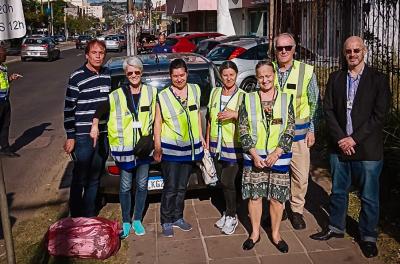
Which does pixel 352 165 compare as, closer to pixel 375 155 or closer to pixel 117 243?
pixel 375 155

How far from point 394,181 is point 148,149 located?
281 centimetres

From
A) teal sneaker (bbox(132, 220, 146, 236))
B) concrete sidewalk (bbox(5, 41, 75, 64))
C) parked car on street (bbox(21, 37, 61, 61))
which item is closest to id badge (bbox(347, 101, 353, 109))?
teal sneaker (bbox(132, 220, 146, 236))

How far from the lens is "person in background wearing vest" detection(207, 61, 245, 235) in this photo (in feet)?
14.1

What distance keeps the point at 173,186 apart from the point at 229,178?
54 centimetres

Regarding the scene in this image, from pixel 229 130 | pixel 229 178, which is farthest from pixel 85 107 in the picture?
pixel 229 178

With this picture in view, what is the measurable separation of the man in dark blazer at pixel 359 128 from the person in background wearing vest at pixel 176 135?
1.20 m

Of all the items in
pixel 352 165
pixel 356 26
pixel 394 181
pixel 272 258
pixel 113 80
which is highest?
pixel 356 26

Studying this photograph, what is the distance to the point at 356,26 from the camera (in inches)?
268

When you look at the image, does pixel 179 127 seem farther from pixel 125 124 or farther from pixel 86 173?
pixel 86 173

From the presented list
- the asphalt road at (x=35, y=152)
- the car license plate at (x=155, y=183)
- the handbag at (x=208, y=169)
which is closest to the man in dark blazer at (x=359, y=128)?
the handbag at (x=208, y=169)

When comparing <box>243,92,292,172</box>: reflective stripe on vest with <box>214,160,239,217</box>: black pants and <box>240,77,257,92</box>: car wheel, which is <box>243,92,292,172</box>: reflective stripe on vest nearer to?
<box>214,160,239,217</box>: black pants

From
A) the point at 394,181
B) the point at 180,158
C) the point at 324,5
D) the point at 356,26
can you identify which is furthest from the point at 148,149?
the point at 324,5

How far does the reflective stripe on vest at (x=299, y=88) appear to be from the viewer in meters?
4.21

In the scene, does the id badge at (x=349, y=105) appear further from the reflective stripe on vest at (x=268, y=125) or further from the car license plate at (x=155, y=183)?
the car license plate at (x=155, y=183)
